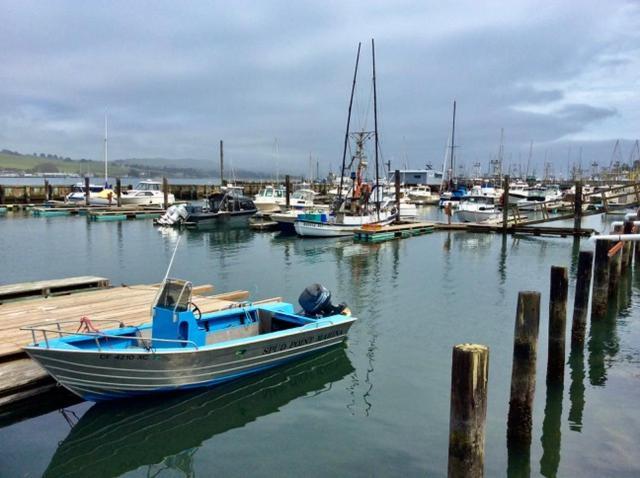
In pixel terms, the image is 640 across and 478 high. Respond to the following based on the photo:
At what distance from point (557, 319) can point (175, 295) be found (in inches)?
291

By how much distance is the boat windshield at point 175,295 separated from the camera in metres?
10.5

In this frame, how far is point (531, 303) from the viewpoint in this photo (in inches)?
330

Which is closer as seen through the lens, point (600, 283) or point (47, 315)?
point (47, 315)

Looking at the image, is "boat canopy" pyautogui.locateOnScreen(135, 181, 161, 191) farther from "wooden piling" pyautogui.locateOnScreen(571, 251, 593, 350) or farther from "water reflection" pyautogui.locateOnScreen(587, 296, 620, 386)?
"wooden piling" pyautogui.locateOnScreen(571, 251, 593, 350)

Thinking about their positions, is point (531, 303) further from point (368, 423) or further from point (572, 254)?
point (572, 254)

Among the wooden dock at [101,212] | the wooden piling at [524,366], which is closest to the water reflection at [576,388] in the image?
the wooden piling at [524,366]

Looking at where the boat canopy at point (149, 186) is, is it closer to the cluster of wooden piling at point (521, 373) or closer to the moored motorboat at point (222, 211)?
the moored motorboat at point (222, 211)

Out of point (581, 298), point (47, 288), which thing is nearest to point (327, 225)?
point (47, 288)

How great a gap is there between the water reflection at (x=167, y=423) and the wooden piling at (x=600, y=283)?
8.00 m

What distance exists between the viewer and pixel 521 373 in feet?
27.9

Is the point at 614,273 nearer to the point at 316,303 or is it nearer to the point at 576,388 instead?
the point at 576,388

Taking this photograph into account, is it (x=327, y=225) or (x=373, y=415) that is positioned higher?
(x=327, y=225)

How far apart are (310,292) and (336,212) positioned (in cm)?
2624

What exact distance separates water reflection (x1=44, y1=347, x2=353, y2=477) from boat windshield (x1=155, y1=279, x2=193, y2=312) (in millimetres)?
1740
